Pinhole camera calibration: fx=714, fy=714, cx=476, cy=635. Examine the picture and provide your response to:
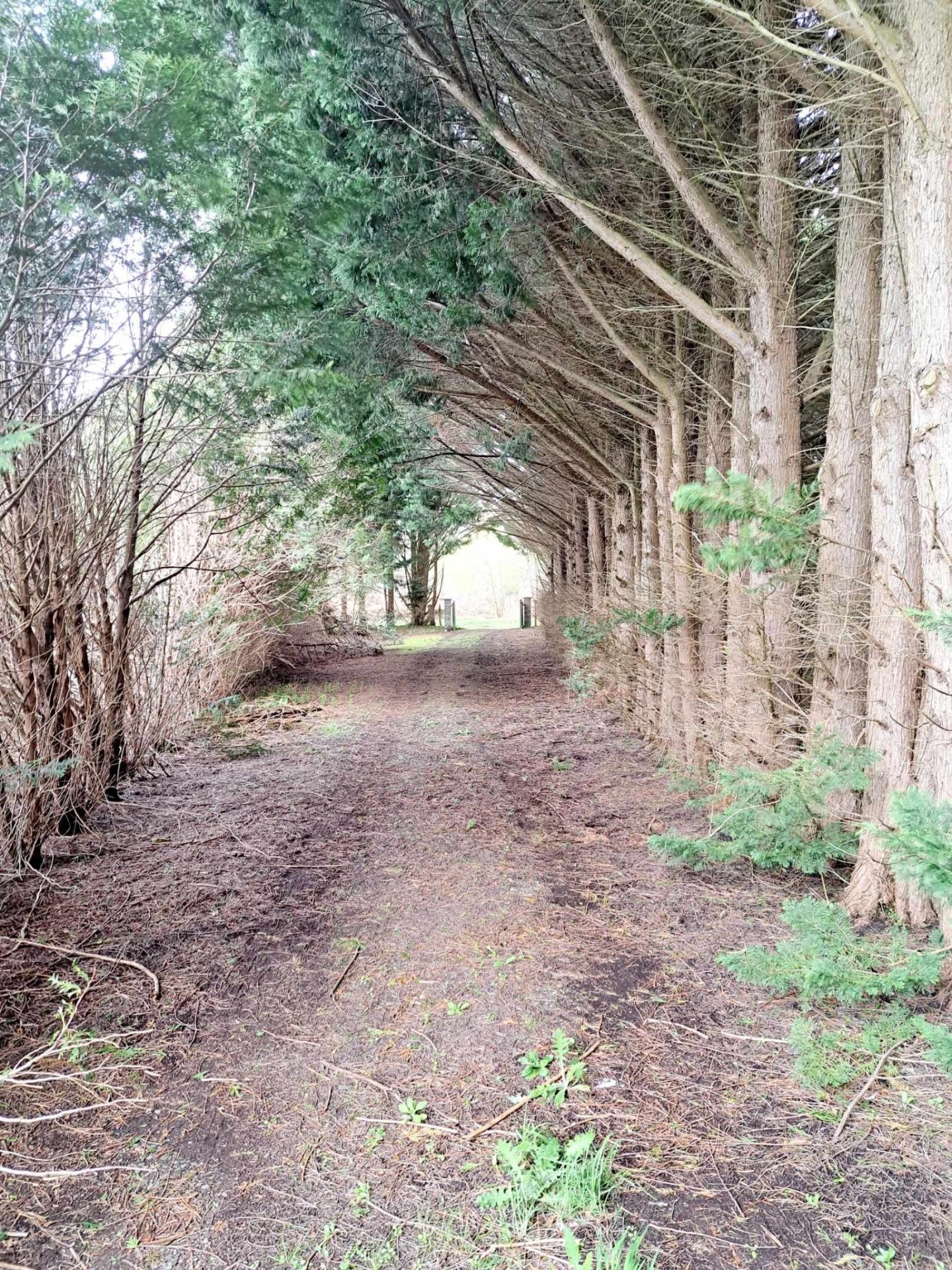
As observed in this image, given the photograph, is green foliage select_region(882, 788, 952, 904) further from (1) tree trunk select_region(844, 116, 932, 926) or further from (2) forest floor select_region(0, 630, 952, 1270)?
(1) tree trunk select_region(844, 116, 932, 926)

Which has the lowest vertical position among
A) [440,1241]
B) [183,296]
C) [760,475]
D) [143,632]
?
[440,1241]

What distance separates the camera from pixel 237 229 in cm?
365

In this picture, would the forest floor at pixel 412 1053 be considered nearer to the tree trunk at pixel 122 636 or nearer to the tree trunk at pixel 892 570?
the tree trunk at pixel 122 636

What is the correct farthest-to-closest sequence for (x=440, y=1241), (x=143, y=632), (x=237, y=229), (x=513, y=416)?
(x=513, y=416) → (x=143, y=632) → (x=237, y=229) → (x=440, y=1241)

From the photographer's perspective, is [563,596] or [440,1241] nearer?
[440,1241]

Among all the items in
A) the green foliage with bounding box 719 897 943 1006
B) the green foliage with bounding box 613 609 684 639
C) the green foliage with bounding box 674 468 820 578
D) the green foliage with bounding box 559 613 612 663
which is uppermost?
the green foliage with bounding box 674 468 820 578

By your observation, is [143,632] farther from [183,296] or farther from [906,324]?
[906,324]

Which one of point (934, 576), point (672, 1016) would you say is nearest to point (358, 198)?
point (934, 576)

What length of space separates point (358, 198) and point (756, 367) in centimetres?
285

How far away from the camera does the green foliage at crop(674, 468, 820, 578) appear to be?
2.22 metres

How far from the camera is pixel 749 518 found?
2.28 m

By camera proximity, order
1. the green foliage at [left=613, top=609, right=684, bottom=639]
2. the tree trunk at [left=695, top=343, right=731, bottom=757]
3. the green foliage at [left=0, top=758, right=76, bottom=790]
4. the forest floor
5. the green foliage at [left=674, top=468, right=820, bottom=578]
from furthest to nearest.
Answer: the green foliage at [left=613, top=609, right=684, bottom=639] < the tree trunk at [left=695, top=343, right=731, bottom=757] < the green foliage at [left=0, top=758, right=76, bottom=790] < the green foliage at [left=674, top=468, right=820, bottom=578] < the forest floor

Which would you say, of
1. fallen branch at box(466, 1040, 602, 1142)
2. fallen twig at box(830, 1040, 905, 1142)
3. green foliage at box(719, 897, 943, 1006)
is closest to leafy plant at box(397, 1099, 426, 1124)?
fallen branch at box(466, 1040, 602, 1142)

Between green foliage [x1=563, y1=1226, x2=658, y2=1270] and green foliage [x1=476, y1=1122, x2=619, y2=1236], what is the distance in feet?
0.28
